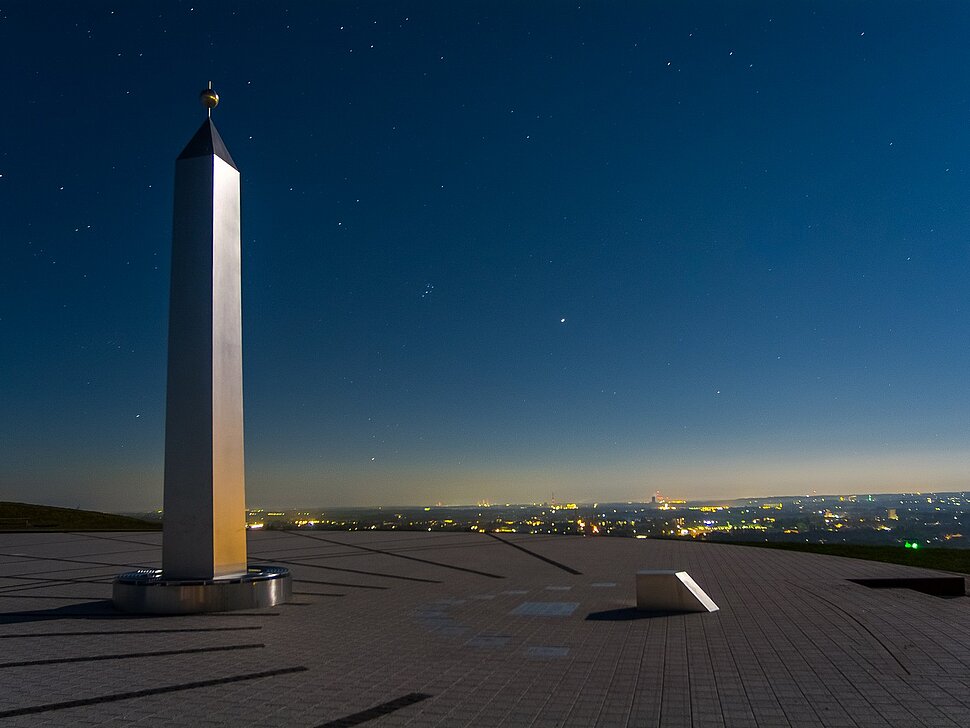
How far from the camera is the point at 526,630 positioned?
873cm

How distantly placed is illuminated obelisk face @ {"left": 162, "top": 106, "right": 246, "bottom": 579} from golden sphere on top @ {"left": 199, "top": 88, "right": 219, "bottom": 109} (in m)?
0.73

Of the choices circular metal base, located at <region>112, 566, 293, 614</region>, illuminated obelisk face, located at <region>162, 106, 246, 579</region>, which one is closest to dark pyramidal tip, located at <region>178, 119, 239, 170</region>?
illuminated obelisk face, located at <region>162, 106, 246, 579</region>

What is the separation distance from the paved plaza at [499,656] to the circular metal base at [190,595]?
217 mm

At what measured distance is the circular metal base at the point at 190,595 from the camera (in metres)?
10.2

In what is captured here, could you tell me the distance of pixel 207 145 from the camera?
455 inches

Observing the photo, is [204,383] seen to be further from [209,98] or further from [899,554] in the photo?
[899,554]

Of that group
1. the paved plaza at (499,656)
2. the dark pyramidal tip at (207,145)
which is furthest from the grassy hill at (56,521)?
the dark pyramidal tip at (207,145)

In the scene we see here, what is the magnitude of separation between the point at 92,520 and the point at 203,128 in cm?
3028

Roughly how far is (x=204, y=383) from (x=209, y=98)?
460 cm

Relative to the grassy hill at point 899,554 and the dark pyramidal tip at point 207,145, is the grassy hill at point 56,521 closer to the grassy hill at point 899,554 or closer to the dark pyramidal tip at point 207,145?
the dark pyramidal tip at point 207,145

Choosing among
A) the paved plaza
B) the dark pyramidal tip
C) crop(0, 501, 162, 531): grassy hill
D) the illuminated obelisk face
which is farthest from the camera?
crop(0, 501, 162, 531): grassy hill

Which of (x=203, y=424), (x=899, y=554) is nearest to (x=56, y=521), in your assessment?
(x=203, y=424)

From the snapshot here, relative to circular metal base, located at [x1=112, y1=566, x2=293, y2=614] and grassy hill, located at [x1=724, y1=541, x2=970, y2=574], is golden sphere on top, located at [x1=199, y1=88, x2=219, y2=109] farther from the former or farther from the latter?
grassy hill, located at [x1=724, y1=541, x2=970, y2=574]

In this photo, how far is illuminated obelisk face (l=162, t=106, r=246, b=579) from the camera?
10664mm
